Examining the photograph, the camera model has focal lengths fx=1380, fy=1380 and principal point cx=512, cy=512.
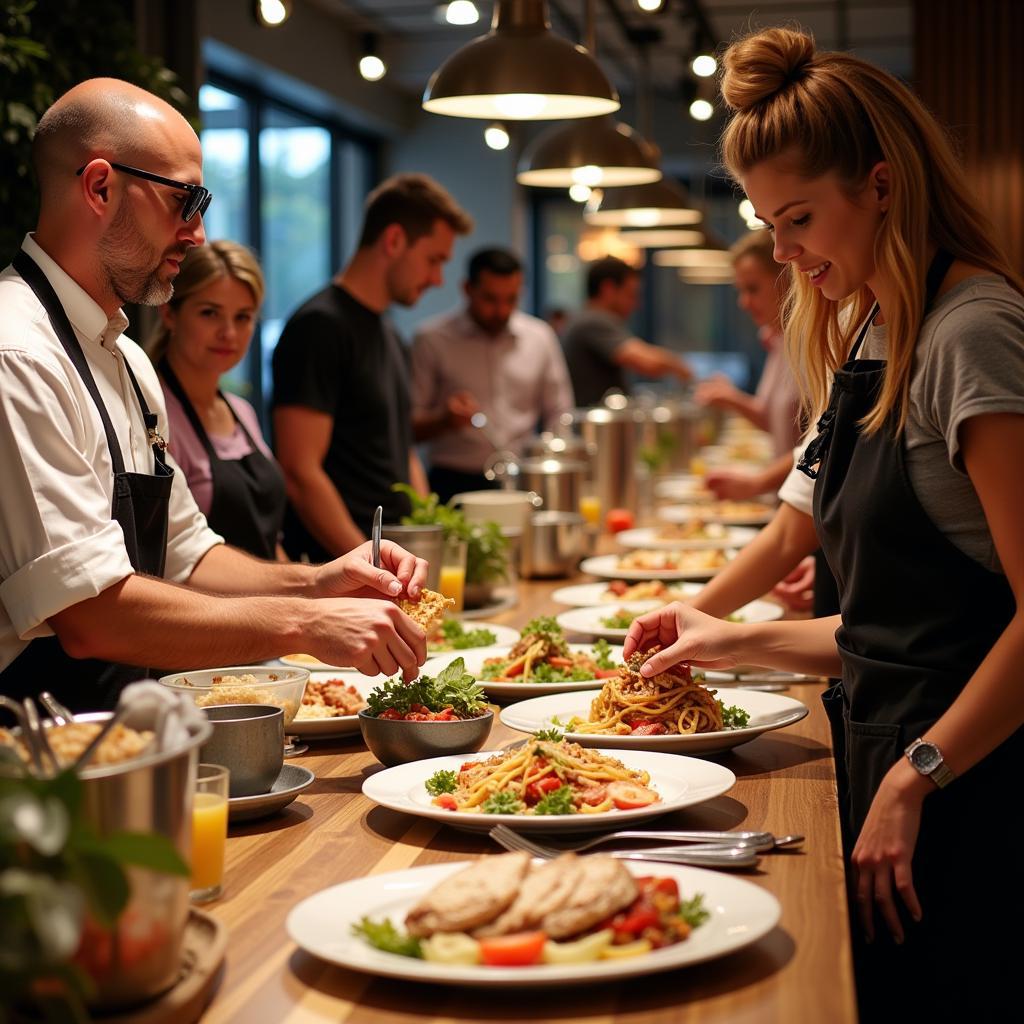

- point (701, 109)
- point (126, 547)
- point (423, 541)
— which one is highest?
point (701, 109)

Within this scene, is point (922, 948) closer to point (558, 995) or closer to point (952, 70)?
point (558, 995)

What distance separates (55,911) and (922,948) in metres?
1.33

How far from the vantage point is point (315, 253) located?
11.8 m

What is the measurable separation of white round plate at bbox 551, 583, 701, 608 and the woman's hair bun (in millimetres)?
1671

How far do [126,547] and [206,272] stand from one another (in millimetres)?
1635

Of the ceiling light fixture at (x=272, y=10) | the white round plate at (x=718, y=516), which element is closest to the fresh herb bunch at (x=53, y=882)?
the ceiling light fixture at (x=272, y=10)

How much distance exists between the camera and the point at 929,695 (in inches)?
75.3

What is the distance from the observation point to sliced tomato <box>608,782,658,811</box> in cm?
176

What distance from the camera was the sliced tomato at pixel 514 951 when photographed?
50.3 inches

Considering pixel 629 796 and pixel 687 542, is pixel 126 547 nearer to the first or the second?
pixel 629 796

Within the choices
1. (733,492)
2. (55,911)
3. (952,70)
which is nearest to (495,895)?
(55,911)

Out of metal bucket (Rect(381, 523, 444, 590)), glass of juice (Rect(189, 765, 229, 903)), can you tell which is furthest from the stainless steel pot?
glass of juice (Rect(189, 765, 229, 903))

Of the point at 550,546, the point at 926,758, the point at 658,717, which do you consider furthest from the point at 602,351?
the point at 926,758

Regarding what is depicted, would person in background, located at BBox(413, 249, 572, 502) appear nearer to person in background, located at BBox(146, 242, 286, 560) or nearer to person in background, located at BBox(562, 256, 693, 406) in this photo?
person in background, located at BBox(562, 256, 693, 406)
